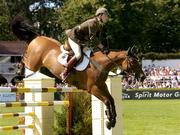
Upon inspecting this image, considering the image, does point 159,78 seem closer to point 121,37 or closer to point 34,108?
point 121,37

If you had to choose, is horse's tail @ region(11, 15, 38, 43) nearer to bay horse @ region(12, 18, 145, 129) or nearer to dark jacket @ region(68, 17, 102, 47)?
bay horse @ region(12, 18, 145, 129)

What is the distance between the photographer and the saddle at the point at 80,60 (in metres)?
9.71

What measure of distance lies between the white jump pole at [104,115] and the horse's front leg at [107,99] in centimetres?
80

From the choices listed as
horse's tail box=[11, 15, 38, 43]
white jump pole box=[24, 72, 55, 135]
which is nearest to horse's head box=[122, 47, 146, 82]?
white jump pole box=[24, 72, 55, 135]

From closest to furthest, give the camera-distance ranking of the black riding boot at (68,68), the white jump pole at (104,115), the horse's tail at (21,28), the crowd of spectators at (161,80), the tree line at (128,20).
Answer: the black riding boot at (68,68) → the white jump pole at (104,115) → the horse's tail at (21,28) → the crowd of spectators at (161,80) → the tree line at (128,20)

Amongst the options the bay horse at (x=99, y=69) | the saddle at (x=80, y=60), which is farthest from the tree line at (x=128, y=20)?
the saddle at (x=80, y=60)

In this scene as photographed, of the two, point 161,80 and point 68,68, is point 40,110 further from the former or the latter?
point 161,80

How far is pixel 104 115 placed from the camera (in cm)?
1038

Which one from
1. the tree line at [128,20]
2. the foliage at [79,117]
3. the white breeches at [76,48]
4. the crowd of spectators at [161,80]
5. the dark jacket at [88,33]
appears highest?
the tree line at [128,20]

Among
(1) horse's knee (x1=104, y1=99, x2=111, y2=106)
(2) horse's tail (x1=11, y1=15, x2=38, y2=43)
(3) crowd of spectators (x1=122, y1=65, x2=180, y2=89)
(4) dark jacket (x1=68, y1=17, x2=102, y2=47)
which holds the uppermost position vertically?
(2) horse's tail (x1=11, y1=15, x2=38, y2=43)

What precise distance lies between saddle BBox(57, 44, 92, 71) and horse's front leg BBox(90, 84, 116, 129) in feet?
1.70

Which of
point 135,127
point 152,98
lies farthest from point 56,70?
point 152,98

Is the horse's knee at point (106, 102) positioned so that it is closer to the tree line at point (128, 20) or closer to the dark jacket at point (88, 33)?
the dark jacket at point (88, 33)

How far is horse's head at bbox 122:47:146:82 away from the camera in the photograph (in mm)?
9453
